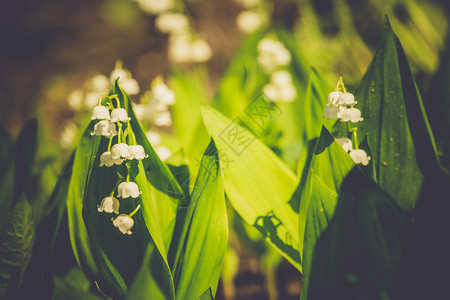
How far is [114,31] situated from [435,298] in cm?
456

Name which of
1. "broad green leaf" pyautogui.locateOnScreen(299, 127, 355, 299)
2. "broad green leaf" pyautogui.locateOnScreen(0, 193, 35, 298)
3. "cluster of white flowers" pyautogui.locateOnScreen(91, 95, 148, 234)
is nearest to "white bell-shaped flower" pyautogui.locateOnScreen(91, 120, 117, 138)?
"cluster of white flowers" pyautogui.locateOnScreen(91, 95, 148, 234)

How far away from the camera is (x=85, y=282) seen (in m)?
1.02

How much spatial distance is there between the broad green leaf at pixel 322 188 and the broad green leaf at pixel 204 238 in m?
0.22

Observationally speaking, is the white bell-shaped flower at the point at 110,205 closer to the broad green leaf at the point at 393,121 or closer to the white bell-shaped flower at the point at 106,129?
Result: the white bell-shaped flower at the point at 106,129

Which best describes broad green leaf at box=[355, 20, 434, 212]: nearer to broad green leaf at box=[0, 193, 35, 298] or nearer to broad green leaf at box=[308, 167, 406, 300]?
broad green leaf at box=[308, 167, 406, 300]

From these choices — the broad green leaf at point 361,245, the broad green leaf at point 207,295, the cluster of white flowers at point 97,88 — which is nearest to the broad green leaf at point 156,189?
the broad green leaf at point 207,295

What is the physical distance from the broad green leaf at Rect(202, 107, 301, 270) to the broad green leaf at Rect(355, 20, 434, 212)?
0.90 feet

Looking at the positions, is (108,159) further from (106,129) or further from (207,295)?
(207,295)

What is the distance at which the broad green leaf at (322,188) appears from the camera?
2.51 feet

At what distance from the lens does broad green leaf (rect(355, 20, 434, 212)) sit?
88 cm

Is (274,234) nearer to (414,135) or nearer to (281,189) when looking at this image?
(281,189)

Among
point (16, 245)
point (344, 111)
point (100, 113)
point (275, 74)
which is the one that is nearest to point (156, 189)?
point (100, 113)

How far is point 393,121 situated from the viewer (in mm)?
896

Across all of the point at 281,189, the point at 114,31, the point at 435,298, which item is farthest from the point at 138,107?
the point at 114,31
